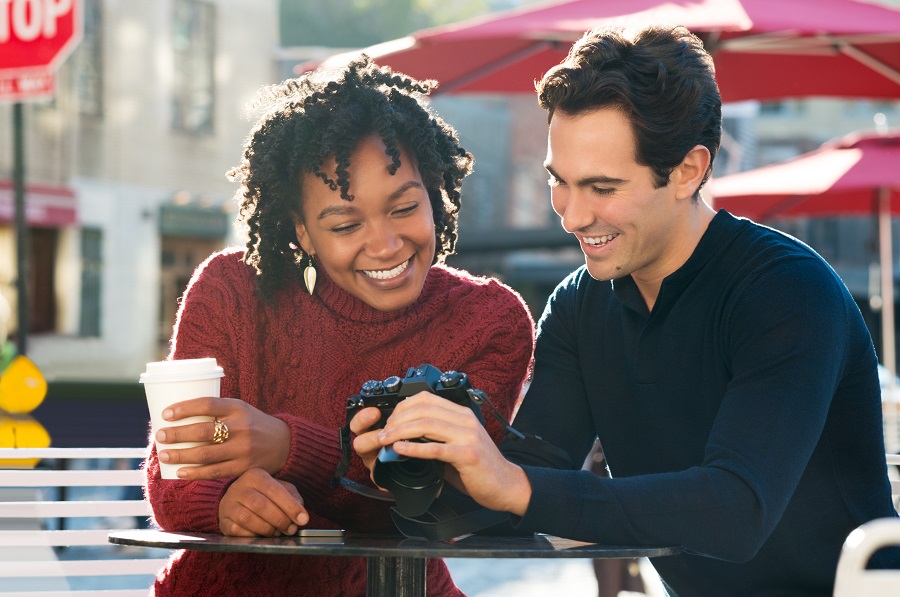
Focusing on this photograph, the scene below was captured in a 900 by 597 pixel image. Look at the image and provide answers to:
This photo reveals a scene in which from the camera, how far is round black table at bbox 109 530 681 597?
1760mm

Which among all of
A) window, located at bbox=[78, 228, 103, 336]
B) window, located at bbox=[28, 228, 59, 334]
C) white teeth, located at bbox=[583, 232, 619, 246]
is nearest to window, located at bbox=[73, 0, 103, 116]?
window, located at bbox=[78, 228, 103, 336]

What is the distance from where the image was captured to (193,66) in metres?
20.3

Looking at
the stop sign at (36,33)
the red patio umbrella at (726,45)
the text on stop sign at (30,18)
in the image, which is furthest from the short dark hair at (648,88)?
the text on stop sign at (30,18)

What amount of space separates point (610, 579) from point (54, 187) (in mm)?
14325

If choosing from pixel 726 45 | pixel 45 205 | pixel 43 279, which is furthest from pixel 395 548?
pixel 43 279

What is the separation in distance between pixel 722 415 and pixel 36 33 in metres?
6.69

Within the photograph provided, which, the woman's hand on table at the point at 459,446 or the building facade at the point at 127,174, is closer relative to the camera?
the woman's hand on table at the point at 459,446

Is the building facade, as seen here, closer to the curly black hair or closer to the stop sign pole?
the stop sign pole

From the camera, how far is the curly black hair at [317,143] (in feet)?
8.43

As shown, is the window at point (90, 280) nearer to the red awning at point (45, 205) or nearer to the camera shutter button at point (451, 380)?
the red awning at point (45, 205)

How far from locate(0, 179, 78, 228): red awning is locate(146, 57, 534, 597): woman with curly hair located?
14723 millimetres

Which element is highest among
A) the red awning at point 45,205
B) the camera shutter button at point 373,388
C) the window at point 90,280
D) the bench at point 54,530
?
the camera shutter button at point 373,388

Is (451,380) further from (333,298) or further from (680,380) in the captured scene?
(333,298)

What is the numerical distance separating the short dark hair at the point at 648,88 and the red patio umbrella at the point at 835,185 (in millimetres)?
4900
